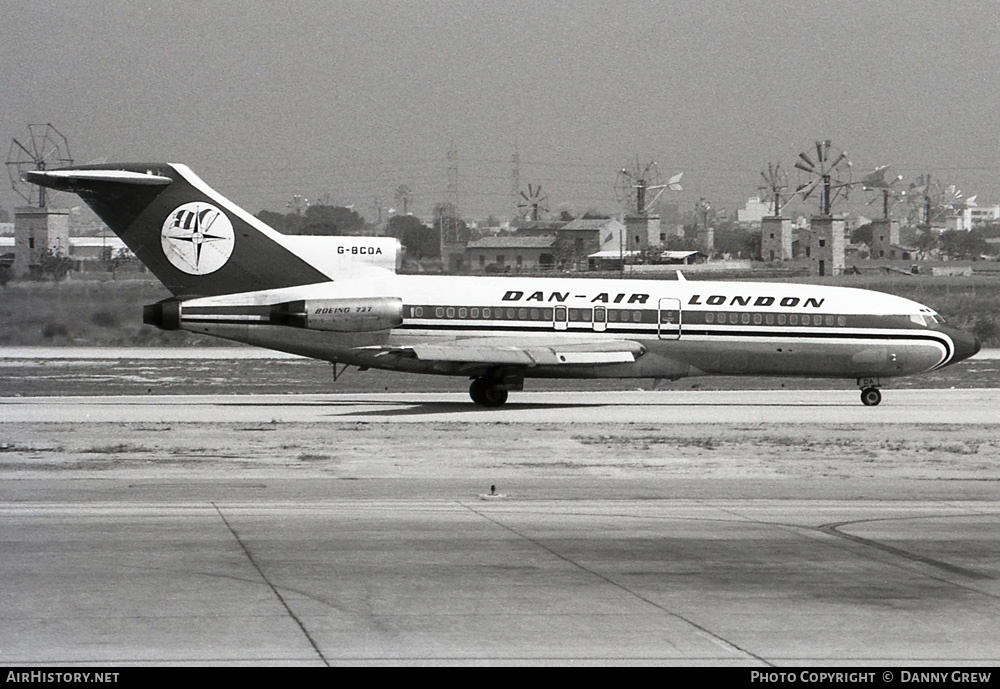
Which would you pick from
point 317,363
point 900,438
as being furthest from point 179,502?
point 317,363

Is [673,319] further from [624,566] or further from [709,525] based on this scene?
[624,566]

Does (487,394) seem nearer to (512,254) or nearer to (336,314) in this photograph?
(336,314)

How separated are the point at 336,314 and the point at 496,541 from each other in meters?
18.4

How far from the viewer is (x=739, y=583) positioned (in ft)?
46.0

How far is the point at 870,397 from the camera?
36.2 meters

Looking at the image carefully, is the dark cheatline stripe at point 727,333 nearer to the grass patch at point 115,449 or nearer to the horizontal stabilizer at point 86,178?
the horizontal stabilizer at point 86,178

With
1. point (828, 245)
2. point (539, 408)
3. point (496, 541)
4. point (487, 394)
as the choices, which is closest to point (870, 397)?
point (539, 408)

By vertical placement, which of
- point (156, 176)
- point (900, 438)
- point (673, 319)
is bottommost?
point (900, 438)

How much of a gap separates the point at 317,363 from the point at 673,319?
59.5ft

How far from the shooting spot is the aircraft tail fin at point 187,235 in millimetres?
34219

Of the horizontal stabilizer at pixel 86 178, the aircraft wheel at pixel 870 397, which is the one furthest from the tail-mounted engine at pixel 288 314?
the aircraft wheel at pixel 870 397

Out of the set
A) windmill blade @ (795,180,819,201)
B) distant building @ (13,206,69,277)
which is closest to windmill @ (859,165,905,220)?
windmill blade @ (795,180,819,201)

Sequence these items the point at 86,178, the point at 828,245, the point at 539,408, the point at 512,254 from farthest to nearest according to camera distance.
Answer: the point at 512,254 → the point at 828,245 → the point at 539,408 → the point at 86,178

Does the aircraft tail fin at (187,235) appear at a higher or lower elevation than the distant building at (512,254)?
lower
